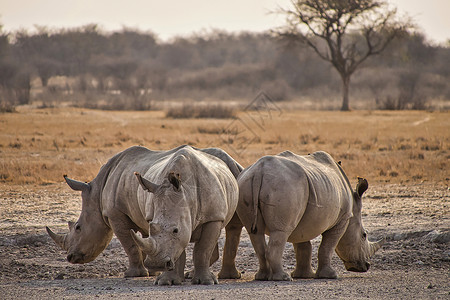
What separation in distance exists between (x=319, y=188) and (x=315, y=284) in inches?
39.5

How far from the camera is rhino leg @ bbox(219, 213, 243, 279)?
7.66 meters

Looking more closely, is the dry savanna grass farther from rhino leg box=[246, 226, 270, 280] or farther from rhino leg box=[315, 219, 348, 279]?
rhino leg box=[246, 226, 270, 280]

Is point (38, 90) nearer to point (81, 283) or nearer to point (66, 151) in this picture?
point (66, 151)

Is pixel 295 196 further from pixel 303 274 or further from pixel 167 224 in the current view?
pixel 167 224

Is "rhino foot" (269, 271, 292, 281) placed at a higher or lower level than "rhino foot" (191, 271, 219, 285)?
lower

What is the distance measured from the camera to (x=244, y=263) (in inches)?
340

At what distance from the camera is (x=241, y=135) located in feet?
77.4

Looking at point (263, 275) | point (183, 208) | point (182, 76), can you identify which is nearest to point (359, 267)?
point (263, 275)

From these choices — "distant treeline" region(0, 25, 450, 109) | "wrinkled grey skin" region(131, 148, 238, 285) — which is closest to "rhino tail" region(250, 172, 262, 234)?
"wrinkled grey skin" region(131, 148, 238, 285)

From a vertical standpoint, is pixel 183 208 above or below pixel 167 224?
above

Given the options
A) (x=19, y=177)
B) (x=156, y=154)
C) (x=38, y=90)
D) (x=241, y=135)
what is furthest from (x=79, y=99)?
(x=156, y=154)

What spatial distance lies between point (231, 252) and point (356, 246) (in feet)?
4.42

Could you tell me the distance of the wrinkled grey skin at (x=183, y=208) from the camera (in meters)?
6.05

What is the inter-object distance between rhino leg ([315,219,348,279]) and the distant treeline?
2768 centimetres
